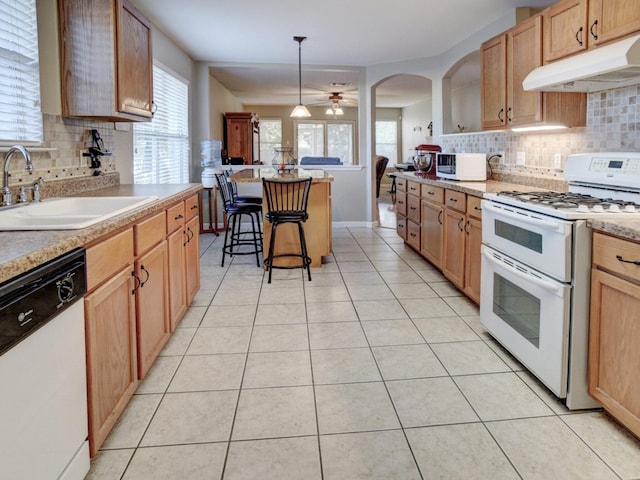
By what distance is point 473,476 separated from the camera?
165 centimetres

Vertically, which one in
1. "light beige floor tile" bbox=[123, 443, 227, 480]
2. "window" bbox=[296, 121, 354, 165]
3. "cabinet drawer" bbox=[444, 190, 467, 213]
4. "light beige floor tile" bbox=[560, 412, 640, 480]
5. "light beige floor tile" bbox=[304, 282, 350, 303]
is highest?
"window" bbox=[296, 121, 354, 165]

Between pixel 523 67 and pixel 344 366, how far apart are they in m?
2.39

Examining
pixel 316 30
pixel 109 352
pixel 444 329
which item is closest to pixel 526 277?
pixel 444 329

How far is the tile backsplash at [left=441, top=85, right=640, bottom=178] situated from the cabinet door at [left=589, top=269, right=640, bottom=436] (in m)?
1.16

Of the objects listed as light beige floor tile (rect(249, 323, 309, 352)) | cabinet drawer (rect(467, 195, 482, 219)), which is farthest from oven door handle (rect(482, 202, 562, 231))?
light beige floor tile (rect(249, 323, 309, 352))

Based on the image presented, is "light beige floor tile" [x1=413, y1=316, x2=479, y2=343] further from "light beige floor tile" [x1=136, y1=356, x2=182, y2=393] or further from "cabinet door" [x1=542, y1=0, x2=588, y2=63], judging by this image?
"cabinet door" [x1=542, y1=0, x2=588, y2=63]

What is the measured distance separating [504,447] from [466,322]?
1401mm

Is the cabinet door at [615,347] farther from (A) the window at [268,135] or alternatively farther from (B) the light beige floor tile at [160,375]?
(A) the window at [268,135]

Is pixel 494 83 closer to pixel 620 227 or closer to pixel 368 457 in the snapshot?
pixel 620 227

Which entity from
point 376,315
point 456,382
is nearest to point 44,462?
point 456,382

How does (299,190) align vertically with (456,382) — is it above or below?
above

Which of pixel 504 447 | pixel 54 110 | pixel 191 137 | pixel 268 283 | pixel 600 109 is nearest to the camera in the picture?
pixel 504 447

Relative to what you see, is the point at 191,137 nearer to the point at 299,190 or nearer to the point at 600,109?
the point at 299,190

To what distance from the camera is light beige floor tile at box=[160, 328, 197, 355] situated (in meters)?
2.72
